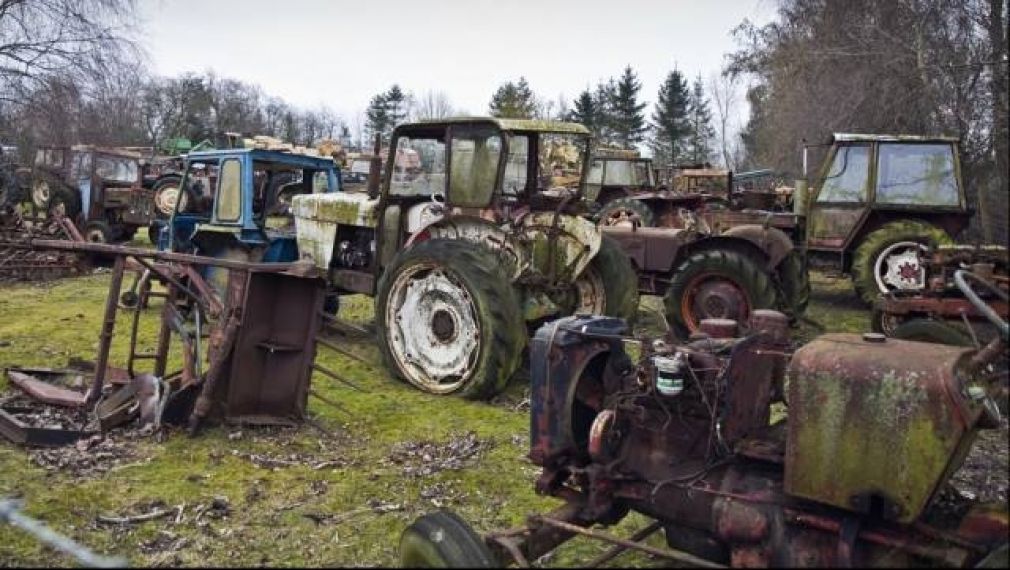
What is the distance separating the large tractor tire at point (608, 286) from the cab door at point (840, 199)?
3736mm

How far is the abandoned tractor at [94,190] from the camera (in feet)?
49.3

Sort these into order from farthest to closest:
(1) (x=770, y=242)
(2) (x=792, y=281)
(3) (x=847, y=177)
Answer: (3) (x=847, y=177) < (2) (x=792, y=281) < (1) (x=770, y=242)

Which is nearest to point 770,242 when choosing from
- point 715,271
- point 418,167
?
point 715,271

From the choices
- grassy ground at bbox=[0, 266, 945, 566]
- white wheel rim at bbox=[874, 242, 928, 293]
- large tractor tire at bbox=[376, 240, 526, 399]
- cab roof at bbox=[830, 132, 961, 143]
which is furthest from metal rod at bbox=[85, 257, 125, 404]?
cab roof at bbox=[830, 132, 961, 143]

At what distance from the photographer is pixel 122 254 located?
5355 millimetres

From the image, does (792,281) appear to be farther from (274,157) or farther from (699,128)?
(699,128)

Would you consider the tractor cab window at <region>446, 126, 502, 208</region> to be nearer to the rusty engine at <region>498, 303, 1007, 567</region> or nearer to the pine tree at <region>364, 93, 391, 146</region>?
the rusty engine at <region>498, 303, 1007, 567</region>

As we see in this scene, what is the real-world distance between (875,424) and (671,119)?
156 feet

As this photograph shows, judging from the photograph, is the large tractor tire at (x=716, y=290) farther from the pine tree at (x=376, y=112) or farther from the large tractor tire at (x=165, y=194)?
the pine tree at (x=376, y=112)

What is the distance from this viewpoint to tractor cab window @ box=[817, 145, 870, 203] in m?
9.91

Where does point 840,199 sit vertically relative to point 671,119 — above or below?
below

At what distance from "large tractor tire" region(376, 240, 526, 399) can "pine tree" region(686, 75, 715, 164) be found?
141 ft

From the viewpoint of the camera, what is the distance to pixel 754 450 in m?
3.22

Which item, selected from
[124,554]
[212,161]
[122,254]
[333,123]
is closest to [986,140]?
[212,161]
